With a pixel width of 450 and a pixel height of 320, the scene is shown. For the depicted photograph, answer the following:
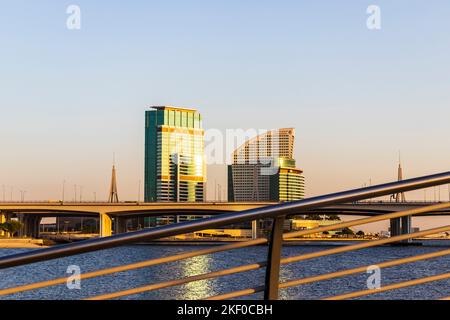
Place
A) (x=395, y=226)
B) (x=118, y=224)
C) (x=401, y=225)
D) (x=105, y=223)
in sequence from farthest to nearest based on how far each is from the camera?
(x=118, y=224), (x=105, y=223), (x=401, y=225), (x=395, y=226)

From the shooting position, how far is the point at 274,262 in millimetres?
4082

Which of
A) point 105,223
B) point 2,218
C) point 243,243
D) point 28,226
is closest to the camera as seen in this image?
point 243,243

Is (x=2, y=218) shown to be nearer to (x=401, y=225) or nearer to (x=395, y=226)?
(x=395, y=226)

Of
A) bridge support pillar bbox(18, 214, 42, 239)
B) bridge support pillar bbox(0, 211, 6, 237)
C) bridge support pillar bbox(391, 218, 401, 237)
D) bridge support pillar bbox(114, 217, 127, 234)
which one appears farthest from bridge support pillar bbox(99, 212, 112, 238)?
bridge support pillar bbox(391, 218, 401, 237)

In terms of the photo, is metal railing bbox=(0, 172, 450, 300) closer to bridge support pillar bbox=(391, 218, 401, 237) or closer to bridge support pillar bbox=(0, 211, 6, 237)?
bridge support pillar bbox=(391, 218, 401, 237)

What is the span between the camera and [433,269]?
194ft

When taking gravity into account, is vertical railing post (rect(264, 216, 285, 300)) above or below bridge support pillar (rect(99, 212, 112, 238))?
above

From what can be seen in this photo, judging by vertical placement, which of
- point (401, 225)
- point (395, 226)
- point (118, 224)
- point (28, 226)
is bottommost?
point (28, 226)

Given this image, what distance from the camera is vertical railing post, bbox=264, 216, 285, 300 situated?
13.3ft

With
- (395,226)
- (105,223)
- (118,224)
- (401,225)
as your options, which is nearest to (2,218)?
(118,224)

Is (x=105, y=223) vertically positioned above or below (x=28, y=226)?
above

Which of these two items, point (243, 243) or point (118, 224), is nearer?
point (243, 243)

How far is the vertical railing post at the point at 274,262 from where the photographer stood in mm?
4062

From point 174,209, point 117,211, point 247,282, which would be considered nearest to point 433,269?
point 247,282
